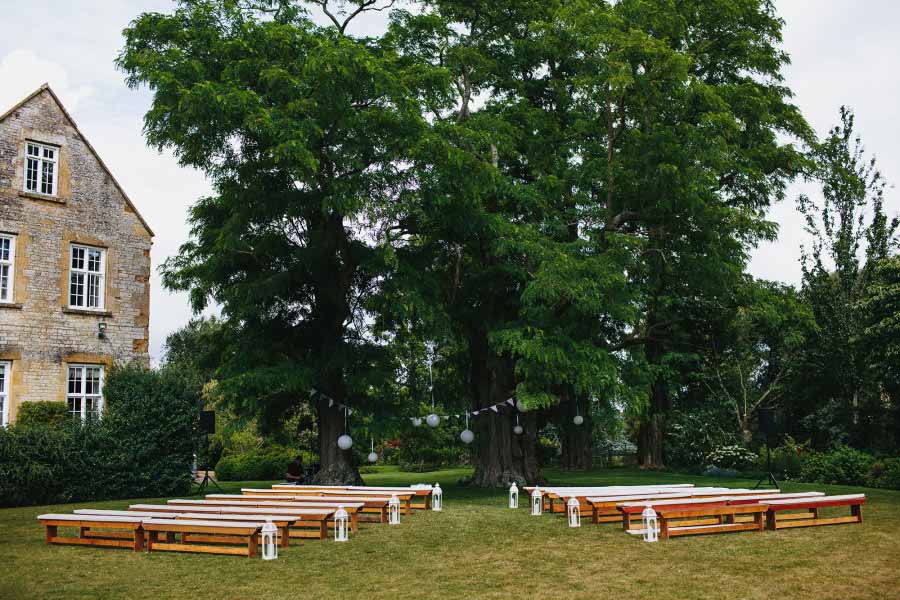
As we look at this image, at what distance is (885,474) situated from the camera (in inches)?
848

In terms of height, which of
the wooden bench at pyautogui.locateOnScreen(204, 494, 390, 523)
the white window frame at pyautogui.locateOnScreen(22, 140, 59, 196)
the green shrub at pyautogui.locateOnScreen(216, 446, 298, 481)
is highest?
the white window frame at pyautogui.locateOnScreen(22, 140, 59, 196)

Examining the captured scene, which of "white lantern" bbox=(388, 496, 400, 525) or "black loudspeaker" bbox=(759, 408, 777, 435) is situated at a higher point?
"black loudspeaker" bbox=(759, 408, 777, 435)

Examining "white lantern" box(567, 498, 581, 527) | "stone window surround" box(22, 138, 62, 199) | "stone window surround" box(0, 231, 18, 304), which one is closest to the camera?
"white lantern" box(567, 498, 581, 527)

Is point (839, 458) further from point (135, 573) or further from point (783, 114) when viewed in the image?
point (135, 573)

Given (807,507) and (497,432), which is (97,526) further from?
(497,432)

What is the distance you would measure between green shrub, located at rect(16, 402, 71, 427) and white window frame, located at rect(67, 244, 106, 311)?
9.33 ft

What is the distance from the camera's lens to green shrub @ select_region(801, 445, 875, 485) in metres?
22.6

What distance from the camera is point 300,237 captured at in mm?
21000

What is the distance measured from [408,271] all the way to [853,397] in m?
17.0

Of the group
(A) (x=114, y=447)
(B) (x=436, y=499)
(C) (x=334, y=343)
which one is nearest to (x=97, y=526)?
(B) (x=436, y=499)

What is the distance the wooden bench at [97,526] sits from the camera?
11469 mm

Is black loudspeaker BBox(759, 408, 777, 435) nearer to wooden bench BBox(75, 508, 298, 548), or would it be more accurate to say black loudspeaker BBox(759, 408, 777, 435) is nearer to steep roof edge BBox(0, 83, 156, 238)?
wooden bench BBox(75, 508, 298, 548)

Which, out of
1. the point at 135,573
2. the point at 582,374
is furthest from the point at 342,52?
→ the point at 135,573

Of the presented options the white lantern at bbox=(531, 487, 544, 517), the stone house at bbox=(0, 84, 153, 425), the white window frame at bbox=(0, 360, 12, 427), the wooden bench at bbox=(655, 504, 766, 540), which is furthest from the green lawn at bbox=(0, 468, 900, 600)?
the stone house at bbox=(0, 84, 153, 425)
